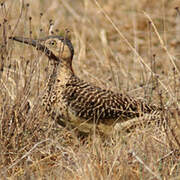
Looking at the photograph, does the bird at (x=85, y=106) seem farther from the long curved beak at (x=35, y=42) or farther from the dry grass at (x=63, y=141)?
the dry grass at (x=63, y=141)

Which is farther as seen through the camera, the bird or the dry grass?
the bird

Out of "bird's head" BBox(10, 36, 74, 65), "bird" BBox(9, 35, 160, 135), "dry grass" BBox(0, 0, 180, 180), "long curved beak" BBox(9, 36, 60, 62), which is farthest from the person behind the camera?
"bird's head" BBox(10, 36, 74, 65)

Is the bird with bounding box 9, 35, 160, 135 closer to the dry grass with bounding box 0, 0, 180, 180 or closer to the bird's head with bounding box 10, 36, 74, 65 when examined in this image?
the bird's head with bounding box 10, 36, 74, 65

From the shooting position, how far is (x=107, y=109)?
16.2 ft

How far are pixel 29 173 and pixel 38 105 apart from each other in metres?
0.73

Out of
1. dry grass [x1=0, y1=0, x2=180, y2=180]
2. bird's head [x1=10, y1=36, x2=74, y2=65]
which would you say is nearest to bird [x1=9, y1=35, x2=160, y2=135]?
bird's head [x1=10, y1=36, x2=74, y2=65]

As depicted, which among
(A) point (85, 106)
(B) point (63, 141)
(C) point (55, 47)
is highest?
(C) point (55, 47)

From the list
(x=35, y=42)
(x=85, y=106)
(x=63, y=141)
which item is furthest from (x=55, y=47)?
(x=63, y=141)

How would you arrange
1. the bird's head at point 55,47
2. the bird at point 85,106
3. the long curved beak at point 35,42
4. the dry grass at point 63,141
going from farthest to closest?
the bird's head at point 55,47 < the bird at point 85,106 < the long curved beak at point 35,42 < the dry grass at point 63,141

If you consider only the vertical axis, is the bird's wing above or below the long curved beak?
below

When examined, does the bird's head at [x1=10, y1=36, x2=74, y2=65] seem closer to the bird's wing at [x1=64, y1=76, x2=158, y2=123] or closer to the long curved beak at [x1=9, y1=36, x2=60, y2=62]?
the long curved beak at [x1=9, y1=36, x2=60, y2=62]

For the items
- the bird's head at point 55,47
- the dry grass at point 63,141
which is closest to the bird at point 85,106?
the bird's head at point 55,47

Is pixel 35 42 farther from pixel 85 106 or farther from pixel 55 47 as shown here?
pixel 85 106

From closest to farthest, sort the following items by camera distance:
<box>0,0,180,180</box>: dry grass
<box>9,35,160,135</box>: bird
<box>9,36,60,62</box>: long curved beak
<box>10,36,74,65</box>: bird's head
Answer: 1. <box>0,0,180,180</box>: dry grass
2. <box>9,36,60,62</box>: long curved beak
3. <box>9,35,160,135</box>: bird
4. <box>10,36,74,65</box>: bird's head
